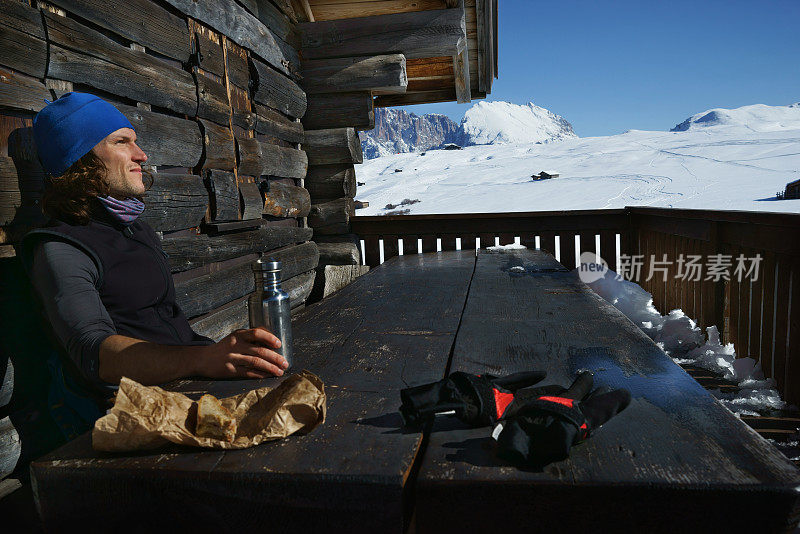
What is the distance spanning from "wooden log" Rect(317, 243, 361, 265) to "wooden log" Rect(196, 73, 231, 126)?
2132 millimetres

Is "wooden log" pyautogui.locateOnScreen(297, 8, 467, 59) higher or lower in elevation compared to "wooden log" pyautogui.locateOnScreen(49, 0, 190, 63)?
higher

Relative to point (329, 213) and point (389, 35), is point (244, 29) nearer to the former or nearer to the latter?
point (389, 35)

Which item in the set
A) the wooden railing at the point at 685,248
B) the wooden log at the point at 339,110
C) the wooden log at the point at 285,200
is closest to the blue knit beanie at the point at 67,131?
the wooden log at the point at 285,200

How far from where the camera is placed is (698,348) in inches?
148

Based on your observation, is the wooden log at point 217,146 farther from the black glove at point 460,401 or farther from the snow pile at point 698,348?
the snow pile at point 698,348

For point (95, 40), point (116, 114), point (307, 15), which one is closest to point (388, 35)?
point (307, 15)

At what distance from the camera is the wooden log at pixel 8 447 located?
1777 mm

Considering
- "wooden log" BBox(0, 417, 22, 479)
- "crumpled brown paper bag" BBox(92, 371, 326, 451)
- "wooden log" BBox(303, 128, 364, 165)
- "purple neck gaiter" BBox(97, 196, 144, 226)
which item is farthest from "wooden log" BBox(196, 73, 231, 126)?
"crumpled brown paper bag" BBox(92, 371, 326, 451)

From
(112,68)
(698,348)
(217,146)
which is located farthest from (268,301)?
(698,348)

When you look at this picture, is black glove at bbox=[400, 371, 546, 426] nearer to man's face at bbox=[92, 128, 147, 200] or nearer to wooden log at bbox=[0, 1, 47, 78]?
man's face at bbox=[92, 128, 147, 200]

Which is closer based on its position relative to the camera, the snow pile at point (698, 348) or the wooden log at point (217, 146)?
the snow pile at point (698, 348)

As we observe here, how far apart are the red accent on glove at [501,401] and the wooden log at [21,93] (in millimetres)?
1812

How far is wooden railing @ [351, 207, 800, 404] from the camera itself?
2891 millimetres

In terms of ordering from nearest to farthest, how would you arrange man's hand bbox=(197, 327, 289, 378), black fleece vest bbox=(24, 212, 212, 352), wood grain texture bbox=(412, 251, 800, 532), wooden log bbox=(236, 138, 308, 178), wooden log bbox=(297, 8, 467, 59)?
wood grain texture bbox=(412, 251, 800, 532) < man's hand bbox=(197, 327, 289, 378) < black fleece vest bbox=(24, 212, 212, 352) < wooden log bbox=(236, 138, 308, 178) < wooden log bbox=(297, 8, 467, 59)
